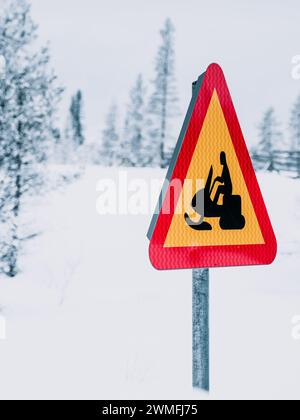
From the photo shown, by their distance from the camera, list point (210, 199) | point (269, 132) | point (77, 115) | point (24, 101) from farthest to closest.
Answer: point (77, 115) < point (269, 132) < point (24, 101) < point (210, 199)

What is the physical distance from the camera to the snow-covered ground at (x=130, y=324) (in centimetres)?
357

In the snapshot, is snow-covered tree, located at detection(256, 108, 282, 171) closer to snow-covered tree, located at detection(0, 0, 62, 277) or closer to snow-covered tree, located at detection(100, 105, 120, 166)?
snow-covered tree, located at detection(100, 105, 120, 166)

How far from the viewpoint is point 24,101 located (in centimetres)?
992

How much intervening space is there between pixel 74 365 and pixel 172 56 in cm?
3148

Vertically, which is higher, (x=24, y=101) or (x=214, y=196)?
(x=24, y=101)

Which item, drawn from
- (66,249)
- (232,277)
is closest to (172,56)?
(66,249)

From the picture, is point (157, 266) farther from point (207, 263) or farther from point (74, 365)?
point (74, 365)

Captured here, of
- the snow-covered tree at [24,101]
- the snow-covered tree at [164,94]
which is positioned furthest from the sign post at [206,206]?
the snow-covered tree at [164,94]

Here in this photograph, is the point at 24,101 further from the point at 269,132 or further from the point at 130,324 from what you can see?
the point at 269,132

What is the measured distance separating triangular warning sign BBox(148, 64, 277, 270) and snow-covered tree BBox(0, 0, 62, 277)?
7565mm

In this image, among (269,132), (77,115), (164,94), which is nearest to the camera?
(164,94)

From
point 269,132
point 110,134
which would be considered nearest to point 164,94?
point 269,132

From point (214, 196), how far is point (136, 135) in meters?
37.6

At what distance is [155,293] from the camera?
9.00 metres
